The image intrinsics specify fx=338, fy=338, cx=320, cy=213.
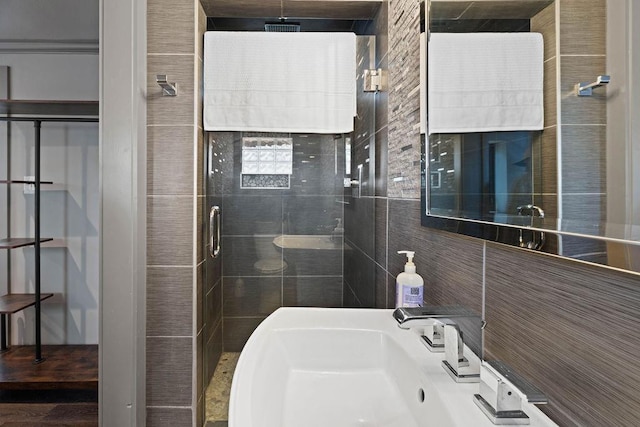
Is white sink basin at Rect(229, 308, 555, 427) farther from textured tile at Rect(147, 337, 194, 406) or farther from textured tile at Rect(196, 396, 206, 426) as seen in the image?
textured tile at Rect(196, 396, 206, 426)

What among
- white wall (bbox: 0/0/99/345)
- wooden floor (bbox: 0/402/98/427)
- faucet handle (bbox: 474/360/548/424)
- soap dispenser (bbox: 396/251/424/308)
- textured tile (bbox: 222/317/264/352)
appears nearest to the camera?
faucet handle (bbox: 474/360/548/424)

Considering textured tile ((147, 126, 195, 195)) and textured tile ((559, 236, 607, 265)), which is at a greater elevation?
textured tile ((147, 126, 195, 195))

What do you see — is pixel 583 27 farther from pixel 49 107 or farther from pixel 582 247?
pixel 49 107

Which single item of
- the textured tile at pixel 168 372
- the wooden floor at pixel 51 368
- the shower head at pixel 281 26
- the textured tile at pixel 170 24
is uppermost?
the shower head at pixel 281 26

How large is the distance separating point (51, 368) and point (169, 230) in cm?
157

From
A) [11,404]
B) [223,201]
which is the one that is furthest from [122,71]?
[11,404]

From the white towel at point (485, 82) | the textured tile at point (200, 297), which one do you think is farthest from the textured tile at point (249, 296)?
the white towel at point (485, 82)

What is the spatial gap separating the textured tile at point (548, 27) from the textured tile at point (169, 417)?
165 cm

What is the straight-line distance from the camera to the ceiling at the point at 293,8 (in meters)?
1.49

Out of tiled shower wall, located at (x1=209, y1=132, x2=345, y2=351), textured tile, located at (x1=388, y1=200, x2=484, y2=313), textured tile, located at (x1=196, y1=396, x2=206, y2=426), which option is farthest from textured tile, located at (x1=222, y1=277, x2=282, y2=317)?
textured tile, located at (x1=388, y1=200, x2=484, y2=313)

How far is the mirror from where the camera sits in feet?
1.21

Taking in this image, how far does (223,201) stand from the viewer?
5.29 feet

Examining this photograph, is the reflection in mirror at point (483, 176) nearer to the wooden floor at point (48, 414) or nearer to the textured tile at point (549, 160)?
the textured tile at point (549, 160)

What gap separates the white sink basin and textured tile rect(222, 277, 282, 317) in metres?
0.73
